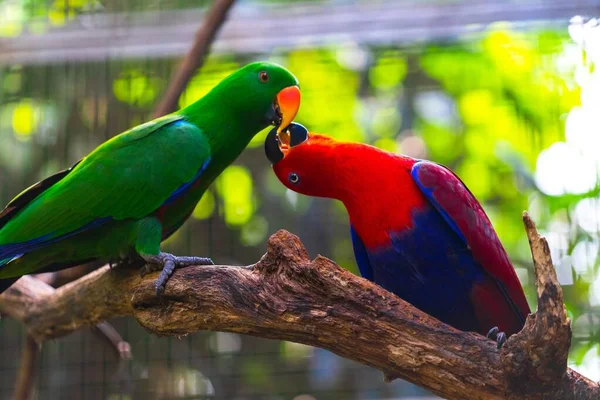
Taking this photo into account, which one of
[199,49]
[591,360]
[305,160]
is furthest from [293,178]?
[591,360]

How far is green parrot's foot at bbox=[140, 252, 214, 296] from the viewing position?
1.67 meters

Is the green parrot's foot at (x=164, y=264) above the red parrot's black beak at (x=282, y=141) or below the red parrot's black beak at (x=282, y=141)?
below

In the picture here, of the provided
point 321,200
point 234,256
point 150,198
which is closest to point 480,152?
point 321,200

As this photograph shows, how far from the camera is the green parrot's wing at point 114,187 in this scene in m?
1.83

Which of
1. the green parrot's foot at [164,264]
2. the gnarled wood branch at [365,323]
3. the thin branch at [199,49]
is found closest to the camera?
the gnarled wood branch at [365,323]

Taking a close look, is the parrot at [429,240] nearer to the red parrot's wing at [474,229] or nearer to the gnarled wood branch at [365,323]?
the red parrot's wing at [474,229]

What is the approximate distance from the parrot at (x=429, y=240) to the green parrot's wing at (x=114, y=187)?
368 mm

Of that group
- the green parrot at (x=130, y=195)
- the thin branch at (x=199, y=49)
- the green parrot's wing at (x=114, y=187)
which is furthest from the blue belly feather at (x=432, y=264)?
the thin branch at (x=199, y=49)

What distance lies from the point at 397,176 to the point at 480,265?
1.01 ft

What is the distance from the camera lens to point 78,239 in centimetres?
188

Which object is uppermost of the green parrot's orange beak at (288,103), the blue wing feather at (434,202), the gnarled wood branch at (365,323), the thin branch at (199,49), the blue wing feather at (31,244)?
the thin branch at (199,49)

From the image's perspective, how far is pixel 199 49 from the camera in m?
2.53

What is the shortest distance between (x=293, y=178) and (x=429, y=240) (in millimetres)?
403

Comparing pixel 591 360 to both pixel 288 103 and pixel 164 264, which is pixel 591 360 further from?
pixel 164 264
